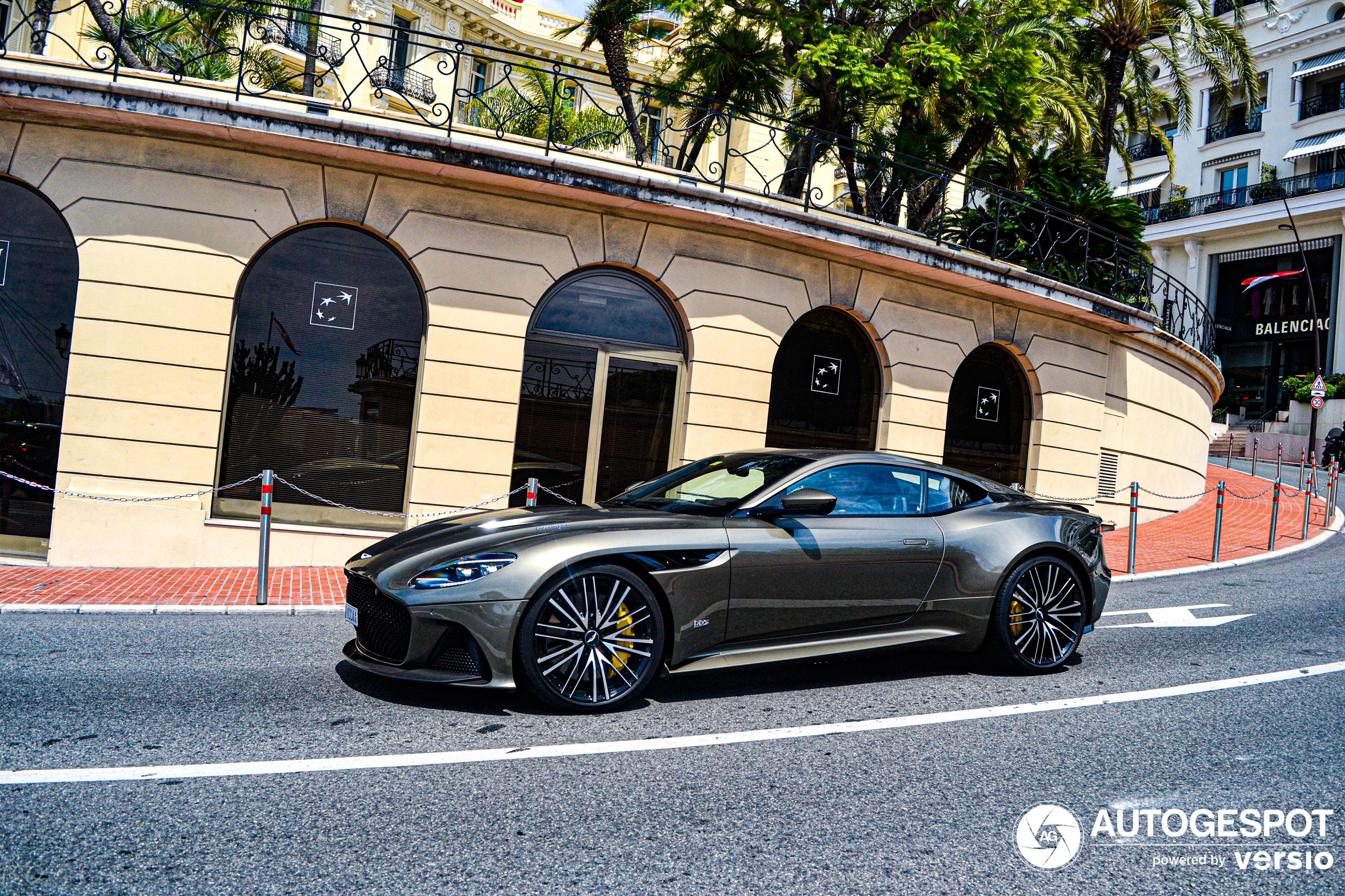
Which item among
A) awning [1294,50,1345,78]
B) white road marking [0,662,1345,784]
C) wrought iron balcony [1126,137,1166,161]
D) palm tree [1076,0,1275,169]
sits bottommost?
white road marking [0,662,1345,784]

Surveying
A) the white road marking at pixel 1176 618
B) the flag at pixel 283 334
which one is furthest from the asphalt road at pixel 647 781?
the flag at pixel 283 334

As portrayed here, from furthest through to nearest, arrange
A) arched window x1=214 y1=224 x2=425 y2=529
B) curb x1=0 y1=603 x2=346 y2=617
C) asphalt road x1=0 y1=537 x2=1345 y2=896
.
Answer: arched window x1=214 y1=224 x2=425 y2=529 < curb x1=0 y1=603 x2=346 y2=617 < asphalt road x1=0 y1=537 x2=1345 y2=896

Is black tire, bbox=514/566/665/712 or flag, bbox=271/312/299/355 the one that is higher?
flag, bbox=271/312/299/355

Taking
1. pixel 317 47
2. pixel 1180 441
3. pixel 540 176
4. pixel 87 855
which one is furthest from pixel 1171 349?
pixel 87 855

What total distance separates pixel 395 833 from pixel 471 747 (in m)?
0.98

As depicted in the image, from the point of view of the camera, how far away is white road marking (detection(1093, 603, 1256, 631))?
780 cm

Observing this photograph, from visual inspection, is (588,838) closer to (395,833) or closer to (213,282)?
(395,833)

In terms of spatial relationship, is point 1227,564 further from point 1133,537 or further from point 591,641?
point 591,641

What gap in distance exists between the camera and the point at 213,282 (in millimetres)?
10227

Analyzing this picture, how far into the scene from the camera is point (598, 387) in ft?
38.4

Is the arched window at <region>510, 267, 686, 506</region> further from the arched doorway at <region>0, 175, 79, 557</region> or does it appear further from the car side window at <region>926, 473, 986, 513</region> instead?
the car side window at <region>926, 473, 986, 513</region>

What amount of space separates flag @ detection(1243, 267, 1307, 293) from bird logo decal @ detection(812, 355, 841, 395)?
40352 millimetres

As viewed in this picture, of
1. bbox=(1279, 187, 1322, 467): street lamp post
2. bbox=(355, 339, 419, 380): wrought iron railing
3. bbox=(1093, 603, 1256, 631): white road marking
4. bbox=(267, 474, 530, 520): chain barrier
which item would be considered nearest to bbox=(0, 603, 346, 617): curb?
bbox=(267, 474, 530, 520): chain barrier

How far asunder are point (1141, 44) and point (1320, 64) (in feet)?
102
